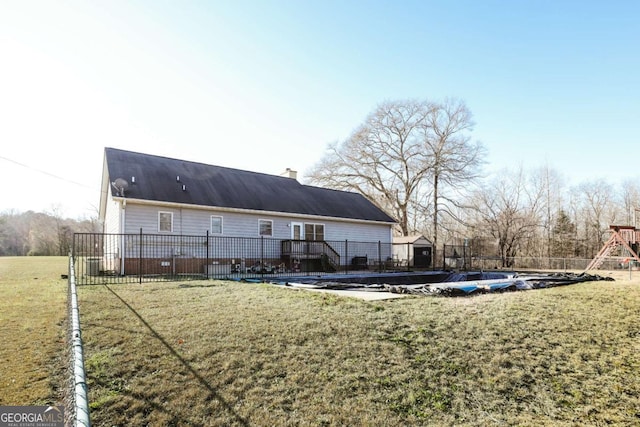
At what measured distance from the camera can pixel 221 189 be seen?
739 inches

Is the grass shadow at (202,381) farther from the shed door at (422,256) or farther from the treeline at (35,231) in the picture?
the treeline at (35,231)

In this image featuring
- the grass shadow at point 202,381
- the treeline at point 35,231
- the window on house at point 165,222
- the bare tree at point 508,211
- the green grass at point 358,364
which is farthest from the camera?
the treeline at point 35,231

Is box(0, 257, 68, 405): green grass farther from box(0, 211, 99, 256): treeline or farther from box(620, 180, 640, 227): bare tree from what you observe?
box(620, 180, 640, 227): bare tree

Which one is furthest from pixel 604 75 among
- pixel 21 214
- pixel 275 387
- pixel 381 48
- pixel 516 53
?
pixel 21 214

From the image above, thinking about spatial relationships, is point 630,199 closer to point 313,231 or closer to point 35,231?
point 313,231

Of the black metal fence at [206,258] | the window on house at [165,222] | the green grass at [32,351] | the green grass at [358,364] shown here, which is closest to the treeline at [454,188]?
the black metal fence at [206,258]

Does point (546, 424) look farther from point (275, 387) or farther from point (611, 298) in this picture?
point (611, 298)

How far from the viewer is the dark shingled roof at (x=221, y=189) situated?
635 inches

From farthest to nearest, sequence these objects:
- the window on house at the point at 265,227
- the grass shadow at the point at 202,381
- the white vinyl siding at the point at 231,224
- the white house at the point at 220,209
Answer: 1. the window on house at the point at 265,227
2. the white house at the point at 220,209
3. the white vinyl siding at the point at 231,224
4. the grass shadow at the point at 202,381

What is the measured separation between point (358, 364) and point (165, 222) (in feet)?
45.4

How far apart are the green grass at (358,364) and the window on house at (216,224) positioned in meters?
10.3

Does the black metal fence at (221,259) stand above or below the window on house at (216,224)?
below

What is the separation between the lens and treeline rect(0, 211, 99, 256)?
37.9m

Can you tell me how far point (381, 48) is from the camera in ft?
44.4
